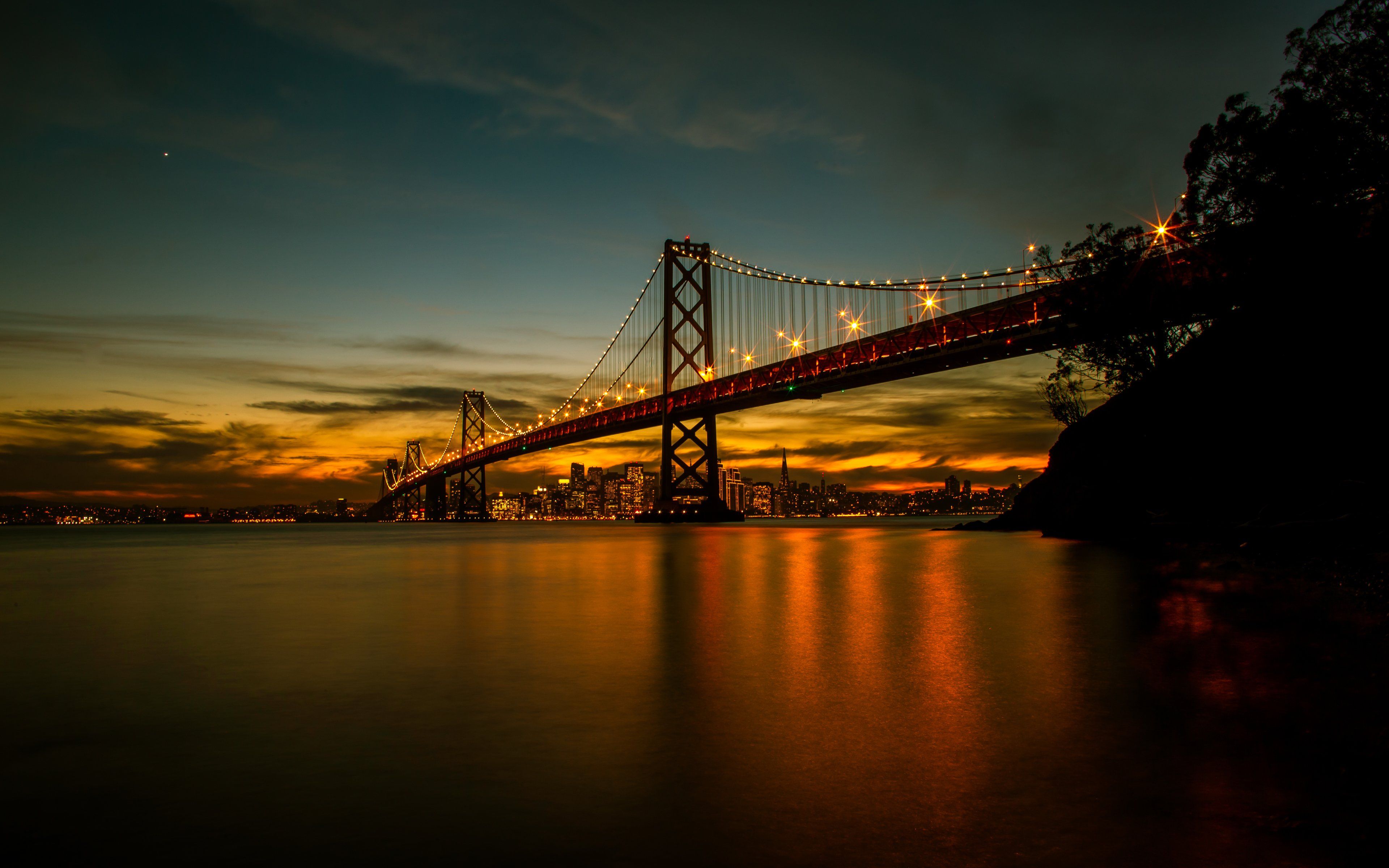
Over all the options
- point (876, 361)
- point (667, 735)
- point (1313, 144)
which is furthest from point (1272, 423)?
point (876, 361)

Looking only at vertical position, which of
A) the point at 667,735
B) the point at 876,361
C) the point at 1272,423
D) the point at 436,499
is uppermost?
the point at 876,361

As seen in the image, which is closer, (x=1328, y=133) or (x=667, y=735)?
(x=667, y=735)

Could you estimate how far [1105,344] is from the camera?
2111 cm

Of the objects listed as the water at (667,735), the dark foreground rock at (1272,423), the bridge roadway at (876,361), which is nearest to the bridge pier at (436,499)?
the bridge roadway at (876,361)

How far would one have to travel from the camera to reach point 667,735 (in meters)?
4.56

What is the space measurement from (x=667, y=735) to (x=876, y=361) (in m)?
33.9

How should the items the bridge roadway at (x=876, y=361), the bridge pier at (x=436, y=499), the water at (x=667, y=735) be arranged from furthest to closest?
the bridge pier at (x=436, y=499) → the bridge roadway at (x=876, y=361) → the water at (x=667, y=735)

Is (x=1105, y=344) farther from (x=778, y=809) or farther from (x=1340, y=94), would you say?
(x=778, y=809)

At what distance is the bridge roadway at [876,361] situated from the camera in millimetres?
30688

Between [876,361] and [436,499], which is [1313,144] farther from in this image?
[436,499]

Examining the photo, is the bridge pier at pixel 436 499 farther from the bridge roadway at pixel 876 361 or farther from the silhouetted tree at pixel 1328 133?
the silhouetted tree at pixel 1328 133

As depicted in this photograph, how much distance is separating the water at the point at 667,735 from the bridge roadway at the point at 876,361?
1706 cm

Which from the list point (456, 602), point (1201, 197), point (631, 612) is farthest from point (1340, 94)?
point (456, 602)

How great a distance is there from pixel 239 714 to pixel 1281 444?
56.1ft
